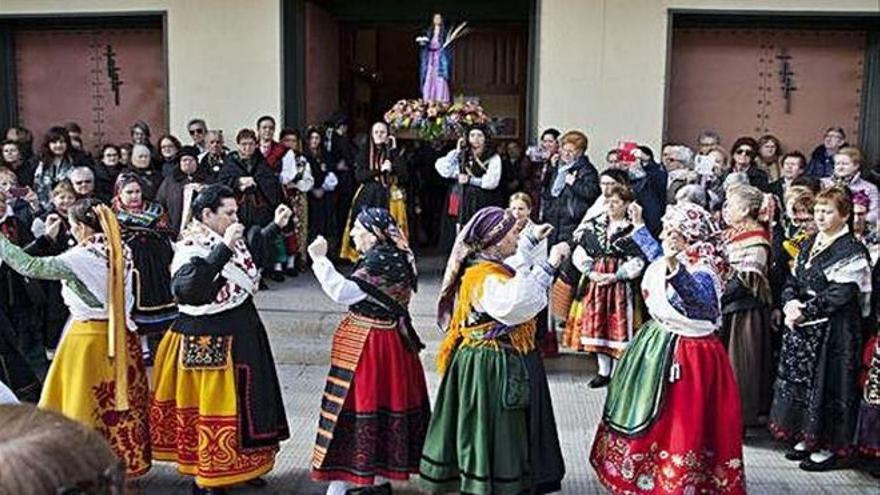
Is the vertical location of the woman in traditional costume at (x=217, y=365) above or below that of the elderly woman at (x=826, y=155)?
below

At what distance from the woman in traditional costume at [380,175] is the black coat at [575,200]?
56.8 inches

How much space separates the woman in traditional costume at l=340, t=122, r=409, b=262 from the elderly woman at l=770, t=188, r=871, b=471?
3644 millimetres

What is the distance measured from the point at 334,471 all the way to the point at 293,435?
1.10m

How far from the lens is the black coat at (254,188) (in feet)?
24.1

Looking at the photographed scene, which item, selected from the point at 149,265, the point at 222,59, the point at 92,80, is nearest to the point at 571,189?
the point at 149,265

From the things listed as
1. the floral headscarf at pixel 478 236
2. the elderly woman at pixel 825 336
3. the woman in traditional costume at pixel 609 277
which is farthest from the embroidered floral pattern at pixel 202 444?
the elderly woman at pixel 825 336

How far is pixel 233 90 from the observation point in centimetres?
877

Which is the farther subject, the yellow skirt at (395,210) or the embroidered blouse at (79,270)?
the yellow skirt at (395,210)

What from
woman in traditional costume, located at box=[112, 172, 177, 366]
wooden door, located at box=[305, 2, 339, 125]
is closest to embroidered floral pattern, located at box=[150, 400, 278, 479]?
woman in traditional costume, located at box=[112, 172, 177, 366]

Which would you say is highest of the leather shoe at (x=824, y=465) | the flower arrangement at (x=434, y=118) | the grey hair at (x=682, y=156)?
the flower arrangement at (x=434, y=118)

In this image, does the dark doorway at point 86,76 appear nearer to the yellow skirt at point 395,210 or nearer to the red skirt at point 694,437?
the yellow skirt at point 395,210

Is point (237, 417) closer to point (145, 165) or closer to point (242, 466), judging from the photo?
point (242, 466)

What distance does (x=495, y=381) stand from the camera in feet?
12.4

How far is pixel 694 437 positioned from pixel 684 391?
19cm
